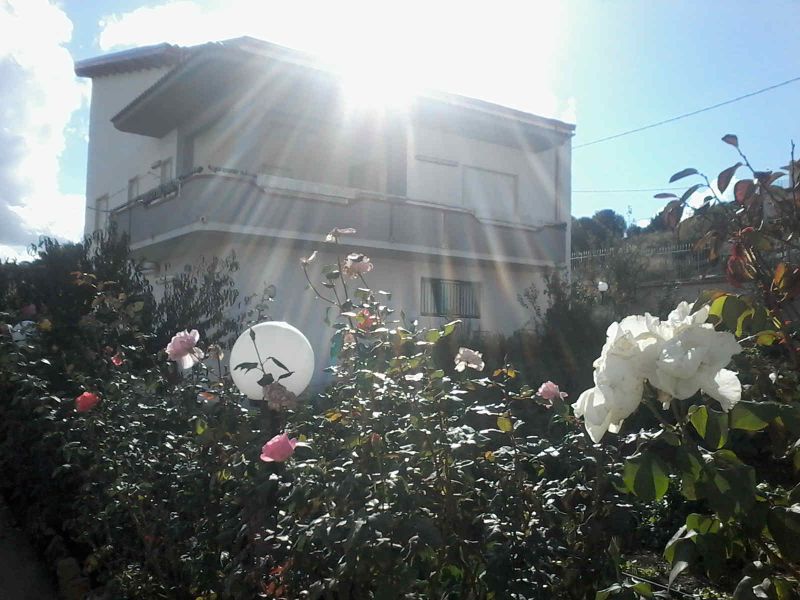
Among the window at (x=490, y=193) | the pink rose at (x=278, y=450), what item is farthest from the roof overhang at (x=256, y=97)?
the pink rose at (x=278, y=450)

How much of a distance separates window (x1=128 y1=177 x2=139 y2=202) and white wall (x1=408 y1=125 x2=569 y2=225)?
6.77 metres

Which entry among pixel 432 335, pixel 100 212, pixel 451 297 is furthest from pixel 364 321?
pixel 100 212

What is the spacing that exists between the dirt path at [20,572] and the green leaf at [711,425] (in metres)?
4.83

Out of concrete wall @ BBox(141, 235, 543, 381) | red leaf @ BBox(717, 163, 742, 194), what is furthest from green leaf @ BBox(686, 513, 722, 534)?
concrete wall @ BBox(141, 235, 543, 381)

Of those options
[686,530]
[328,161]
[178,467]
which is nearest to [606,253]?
[328,161]

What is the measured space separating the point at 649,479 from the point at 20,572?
17.6 ft

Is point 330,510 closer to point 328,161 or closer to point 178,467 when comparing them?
point 178,467

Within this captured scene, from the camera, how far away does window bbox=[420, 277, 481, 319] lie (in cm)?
1681

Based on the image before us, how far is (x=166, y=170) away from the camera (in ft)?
56.6

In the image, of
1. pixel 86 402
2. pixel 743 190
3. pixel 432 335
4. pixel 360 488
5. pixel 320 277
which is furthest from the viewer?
pixel 320 277

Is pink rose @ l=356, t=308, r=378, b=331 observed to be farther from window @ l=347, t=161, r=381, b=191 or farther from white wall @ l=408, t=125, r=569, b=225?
window @ l=347, t=161, r=381, b=191

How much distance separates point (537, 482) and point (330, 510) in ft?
2.31

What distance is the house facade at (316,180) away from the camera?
14055 millimetres

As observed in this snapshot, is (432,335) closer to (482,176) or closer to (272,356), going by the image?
(272,356)
